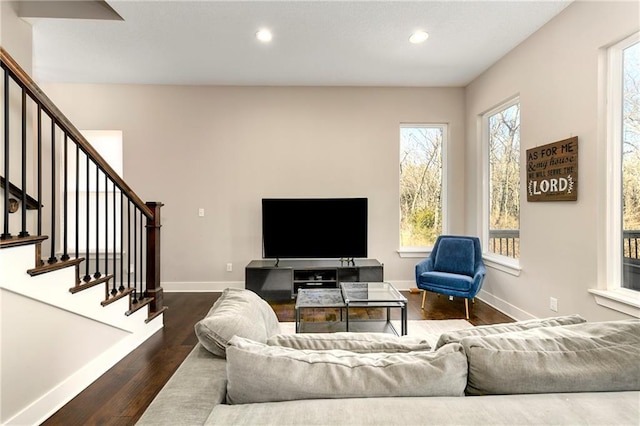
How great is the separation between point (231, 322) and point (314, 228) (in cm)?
323

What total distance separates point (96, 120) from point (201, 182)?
64.1 inches

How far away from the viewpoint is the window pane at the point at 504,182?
149 inches

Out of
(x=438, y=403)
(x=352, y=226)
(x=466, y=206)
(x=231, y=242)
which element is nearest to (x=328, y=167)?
(x=352, y=226)

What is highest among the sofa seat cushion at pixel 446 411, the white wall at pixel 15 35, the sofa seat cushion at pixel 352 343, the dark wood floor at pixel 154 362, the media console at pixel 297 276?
the white wall at pixel 15 35

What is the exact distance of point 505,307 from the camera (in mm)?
3854

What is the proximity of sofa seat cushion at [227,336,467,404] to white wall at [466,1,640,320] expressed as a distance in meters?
2.40

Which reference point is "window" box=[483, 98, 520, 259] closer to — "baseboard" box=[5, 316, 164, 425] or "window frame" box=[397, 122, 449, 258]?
"window frame" box=[397, 122, 449, 258]

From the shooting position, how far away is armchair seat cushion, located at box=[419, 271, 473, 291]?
12.0 ft

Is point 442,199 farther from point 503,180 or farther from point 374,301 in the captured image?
point 374,301

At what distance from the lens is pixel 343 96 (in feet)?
15.6

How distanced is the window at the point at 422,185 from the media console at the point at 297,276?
899 millimetres

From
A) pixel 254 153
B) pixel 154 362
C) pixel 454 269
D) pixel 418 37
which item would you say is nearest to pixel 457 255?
pixel 454 269

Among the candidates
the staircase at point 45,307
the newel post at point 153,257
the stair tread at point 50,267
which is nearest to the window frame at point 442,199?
the newel post at point 153,257

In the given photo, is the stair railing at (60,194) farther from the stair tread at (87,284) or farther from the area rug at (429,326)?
the area rug at (429,326)
